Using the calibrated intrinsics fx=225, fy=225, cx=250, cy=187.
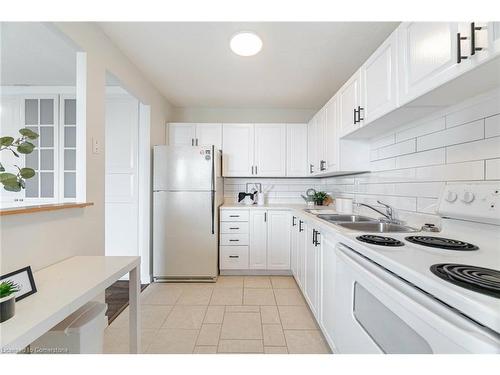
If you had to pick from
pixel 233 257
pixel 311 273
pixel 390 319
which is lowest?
pixel 233 257

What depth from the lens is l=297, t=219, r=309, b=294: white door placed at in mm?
2241

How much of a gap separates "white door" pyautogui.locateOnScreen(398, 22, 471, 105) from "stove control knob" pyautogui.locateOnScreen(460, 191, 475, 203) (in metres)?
0.55

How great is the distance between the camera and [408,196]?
1644 mm

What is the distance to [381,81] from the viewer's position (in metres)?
1.47

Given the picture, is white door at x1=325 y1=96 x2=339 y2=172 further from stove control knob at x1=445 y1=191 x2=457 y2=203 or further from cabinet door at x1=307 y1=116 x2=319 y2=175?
stove control knob at x1=445 y1=191 x2=457 y2=203

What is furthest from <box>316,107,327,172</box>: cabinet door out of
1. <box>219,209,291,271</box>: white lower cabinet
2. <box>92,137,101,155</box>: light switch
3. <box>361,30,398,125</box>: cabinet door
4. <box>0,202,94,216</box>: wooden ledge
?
<box>0,202,94,216</box>: wooden ledge

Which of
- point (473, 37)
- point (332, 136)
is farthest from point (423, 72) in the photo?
point (332, 136)

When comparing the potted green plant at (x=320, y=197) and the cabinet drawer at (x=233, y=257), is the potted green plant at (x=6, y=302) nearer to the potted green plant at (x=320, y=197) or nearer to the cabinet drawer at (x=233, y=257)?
the cabinet drawer at (x=233, y=257)

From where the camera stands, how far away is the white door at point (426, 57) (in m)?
0.94

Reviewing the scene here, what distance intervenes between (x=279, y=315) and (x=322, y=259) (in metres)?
0.78

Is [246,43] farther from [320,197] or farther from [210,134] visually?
[320,197]

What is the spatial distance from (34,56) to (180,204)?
2.05m
